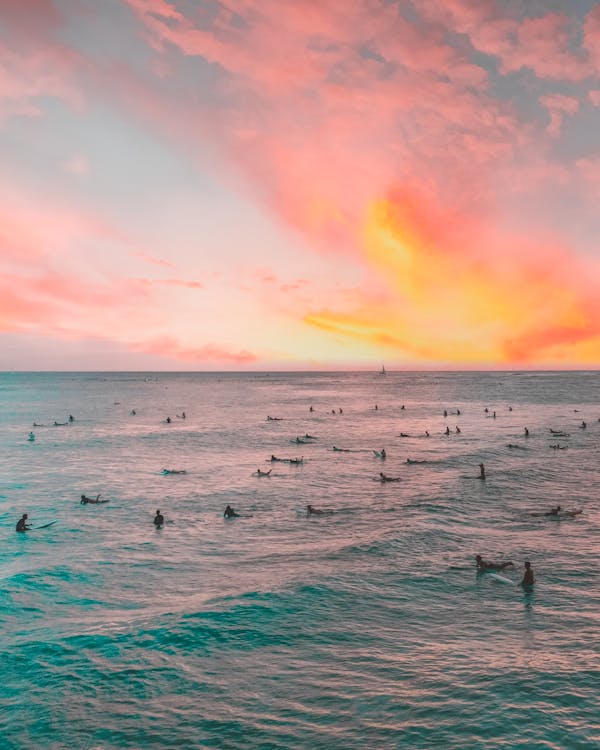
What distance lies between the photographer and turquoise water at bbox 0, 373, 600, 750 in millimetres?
17391

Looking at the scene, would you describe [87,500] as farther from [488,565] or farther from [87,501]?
[488,565]

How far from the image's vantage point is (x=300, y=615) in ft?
80.2

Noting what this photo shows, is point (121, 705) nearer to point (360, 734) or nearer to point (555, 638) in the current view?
point (360, 734)

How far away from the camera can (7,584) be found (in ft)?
95.1

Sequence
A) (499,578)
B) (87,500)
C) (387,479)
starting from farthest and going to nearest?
(387,479) → (87,500) → (499,578)

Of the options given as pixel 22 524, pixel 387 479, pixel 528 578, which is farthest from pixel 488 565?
pixel 22 524

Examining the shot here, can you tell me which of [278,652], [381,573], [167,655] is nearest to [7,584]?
[167,655]

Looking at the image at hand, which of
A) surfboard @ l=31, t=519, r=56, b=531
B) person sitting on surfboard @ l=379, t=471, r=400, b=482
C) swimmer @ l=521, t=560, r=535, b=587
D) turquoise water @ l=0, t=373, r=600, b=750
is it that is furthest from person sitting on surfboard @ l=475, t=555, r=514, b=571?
surfboard @ l=31, t=519, r=56, b=531

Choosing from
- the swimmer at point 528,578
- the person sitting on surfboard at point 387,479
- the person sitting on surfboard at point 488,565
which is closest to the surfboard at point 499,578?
the person sitting on surfboard at point 488,565

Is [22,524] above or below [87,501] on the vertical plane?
below

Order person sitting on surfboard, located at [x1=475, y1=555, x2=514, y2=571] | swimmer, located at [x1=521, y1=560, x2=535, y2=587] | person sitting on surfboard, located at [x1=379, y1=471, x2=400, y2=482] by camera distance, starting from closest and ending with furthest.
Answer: swimmer, located at [x1=521, y1=560, x2=535, y2=587]
person sitting on surfboard, located at [x1=475, y1=555, x2=514, y2=571]
person sitting on surfboard, located at [x1=379, y1=471, x2=400, y2=482]

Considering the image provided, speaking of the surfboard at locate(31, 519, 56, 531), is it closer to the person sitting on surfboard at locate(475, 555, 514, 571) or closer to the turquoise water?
the turquoise water

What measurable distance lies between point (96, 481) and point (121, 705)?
39990 millimetres

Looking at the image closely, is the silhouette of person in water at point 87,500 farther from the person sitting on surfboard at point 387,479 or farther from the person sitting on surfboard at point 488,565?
the person sitting on surfboard at point 488,565
